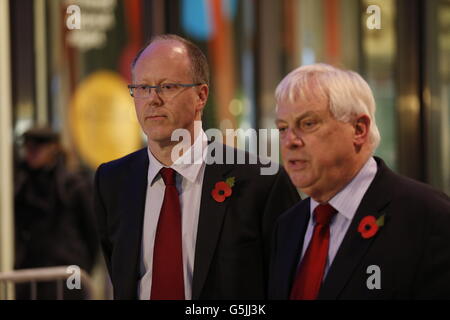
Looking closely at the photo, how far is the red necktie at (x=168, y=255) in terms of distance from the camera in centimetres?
215

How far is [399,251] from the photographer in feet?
6.11

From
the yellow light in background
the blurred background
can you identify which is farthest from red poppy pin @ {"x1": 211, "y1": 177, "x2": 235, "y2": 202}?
the yellow light in background

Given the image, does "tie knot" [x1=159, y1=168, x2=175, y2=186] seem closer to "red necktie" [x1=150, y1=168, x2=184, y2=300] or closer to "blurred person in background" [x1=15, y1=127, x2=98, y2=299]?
"red necktie" [x1=150, y1=168, x2=184, y2=300]

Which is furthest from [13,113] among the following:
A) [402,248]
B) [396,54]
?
[402,248]

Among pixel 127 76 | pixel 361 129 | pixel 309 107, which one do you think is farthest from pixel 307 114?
pixel 127 76

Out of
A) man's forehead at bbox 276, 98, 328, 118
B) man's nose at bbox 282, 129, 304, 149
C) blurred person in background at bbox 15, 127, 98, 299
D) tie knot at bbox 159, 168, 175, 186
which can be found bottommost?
blurred person in background at bbox 15, 127, 98, 299

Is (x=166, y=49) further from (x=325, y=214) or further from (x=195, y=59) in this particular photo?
(x=325, y=214)

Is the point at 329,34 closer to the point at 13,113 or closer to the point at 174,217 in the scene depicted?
the point at 13,113

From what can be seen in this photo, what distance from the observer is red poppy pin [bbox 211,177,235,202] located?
221 cm

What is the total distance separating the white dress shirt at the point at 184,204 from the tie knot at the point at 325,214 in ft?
1.22

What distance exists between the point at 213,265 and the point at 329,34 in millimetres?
3244

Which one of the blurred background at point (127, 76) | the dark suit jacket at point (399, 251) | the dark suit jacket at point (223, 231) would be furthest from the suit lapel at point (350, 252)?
the blurred background at point (127, 76)

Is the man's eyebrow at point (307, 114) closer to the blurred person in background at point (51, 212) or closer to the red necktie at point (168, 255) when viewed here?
the red necktie at point (168, 255)

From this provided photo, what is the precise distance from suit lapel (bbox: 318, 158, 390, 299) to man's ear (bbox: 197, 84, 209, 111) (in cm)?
52
